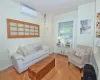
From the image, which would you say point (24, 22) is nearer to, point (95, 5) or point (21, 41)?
point (21, 41)

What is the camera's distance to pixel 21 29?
298 centimetres

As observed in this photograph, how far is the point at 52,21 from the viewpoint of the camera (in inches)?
169

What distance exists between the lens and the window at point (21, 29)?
2568 millimetres

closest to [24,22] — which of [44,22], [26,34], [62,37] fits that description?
[26,34]

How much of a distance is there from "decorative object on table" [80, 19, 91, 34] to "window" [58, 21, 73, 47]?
35.9 inches

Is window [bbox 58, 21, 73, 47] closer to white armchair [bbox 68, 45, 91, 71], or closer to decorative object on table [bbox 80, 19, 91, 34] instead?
decorative object on table [bbox 80, 19, 91, 34]

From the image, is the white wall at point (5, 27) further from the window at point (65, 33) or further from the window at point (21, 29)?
the window at point (65, 33)

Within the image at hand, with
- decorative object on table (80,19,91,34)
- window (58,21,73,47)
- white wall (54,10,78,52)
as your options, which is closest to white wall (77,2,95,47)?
decorative object on table (80,19,91,34)

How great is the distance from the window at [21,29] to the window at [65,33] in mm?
1460

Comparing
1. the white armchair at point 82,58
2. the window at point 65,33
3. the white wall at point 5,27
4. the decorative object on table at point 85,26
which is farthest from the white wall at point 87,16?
the white wall at point 5,27

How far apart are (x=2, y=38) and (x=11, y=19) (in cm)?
79

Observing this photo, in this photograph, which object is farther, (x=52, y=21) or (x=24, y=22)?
(x=52, y=21)

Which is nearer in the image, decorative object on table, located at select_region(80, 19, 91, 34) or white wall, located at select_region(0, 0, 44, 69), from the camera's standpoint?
white wall, located at select_region(0, 0, 44, 69)

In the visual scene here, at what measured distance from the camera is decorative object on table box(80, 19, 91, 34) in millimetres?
2799
